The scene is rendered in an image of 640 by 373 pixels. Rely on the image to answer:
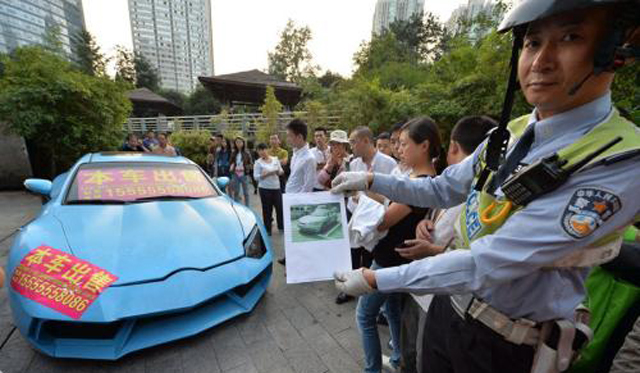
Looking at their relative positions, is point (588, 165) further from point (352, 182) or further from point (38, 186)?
point (38, 186)

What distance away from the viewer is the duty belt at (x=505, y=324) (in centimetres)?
81

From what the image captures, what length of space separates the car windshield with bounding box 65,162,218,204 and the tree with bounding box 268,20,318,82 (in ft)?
86.9

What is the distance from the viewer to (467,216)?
94cm

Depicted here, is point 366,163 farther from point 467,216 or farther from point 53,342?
point 53,342

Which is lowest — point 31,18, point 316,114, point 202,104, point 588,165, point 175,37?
point 588,165

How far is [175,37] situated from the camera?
208ft

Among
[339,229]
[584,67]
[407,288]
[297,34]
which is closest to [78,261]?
[339,229]

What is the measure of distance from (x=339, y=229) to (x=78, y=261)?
1.83m

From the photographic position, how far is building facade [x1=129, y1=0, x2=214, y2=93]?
6000 cm

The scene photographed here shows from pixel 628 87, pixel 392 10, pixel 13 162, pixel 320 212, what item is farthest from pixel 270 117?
pixel 392 10

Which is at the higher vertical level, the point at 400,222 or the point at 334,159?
the point at 334,159

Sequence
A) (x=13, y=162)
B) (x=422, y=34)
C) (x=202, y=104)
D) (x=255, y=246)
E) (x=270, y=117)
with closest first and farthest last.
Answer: (x=255, y=246), (x=13, y=162), (x=270, y=117), (x=422, y=34), (x=202, y=104)

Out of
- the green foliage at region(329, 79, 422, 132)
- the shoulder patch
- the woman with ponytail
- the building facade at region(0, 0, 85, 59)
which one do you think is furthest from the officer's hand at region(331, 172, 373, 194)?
the building facade at region(0, 0, 85, 59)

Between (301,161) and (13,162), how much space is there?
8.61m
